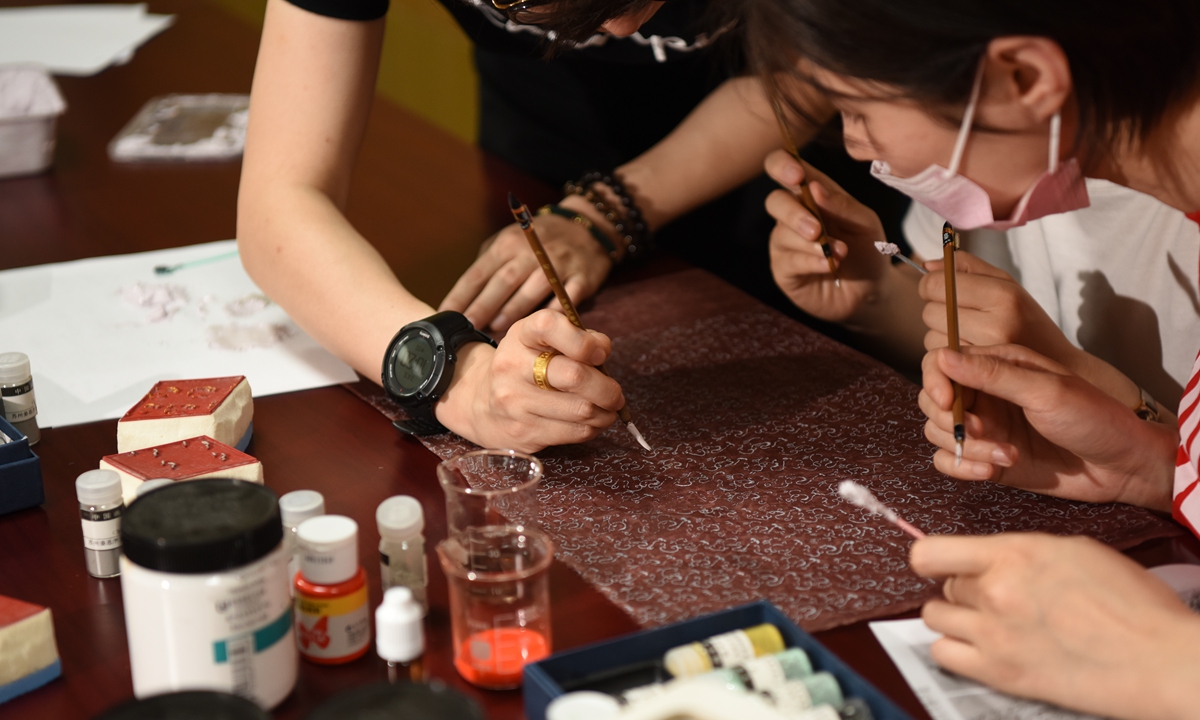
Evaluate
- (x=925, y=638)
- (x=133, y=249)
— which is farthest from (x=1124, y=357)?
(x=133, y=249)

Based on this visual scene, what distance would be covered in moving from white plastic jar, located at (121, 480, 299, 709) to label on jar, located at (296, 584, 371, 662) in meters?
0.06

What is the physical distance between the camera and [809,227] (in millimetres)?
1334

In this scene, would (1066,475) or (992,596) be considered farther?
(1066,475)

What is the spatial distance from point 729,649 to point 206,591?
0.34m

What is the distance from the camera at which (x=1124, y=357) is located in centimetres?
145

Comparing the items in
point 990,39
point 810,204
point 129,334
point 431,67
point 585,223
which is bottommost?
point 431,67

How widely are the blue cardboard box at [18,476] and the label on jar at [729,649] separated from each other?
2.16ft

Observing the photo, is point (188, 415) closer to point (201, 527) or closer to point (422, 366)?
point (422, 366)

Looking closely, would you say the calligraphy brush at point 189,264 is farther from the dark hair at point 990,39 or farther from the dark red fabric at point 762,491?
the dark hair at point 990,39

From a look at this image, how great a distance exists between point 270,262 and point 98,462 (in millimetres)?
352

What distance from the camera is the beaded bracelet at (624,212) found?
158 centimetres

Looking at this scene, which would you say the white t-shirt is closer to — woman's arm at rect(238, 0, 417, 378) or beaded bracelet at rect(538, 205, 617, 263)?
beaded bracelet at rect(538, 205, 617, 263)

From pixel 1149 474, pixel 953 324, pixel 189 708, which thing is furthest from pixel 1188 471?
pixel 189 708

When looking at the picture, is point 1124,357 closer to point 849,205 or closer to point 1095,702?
point 849,205
